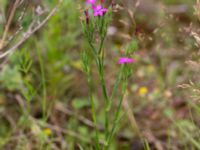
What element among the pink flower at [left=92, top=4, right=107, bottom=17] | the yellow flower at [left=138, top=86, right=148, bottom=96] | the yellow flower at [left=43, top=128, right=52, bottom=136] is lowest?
the yellow flower at [left=138, top=86, right=148, bottom=96]

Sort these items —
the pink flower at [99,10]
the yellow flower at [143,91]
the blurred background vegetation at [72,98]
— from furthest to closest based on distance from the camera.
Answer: the yellow flower at [143,91] < the blurred background vegetation at [72,98] < the pink flower at [99,10]

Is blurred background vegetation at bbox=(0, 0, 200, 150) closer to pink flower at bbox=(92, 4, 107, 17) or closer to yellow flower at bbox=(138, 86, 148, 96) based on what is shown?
yellow flower at bbox=(138, 86, 148, 96)

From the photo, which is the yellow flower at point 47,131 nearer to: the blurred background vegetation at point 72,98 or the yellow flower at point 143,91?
the blurred background vegetation at point 72,98

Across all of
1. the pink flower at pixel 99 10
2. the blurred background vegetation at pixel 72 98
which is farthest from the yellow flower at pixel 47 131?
the pink flower at pixel 99 10

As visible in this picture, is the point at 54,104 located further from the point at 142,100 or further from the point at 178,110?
the point at 178,110

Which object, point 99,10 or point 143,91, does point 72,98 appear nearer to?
point 143,91

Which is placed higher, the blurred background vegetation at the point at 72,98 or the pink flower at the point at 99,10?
the pink flower at the point at 99,10

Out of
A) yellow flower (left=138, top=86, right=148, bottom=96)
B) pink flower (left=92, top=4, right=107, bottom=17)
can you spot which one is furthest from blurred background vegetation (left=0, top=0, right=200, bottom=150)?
pink flower (left=92, top=4, right=107, bottom=17)

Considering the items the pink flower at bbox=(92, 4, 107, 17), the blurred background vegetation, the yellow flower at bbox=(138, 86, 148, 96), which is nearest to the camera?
the pink flower at bbox=(92, 4, 107, 17)

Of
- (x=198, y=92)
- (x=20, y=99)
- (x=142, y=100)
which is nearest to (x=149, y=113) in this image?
(x=142, y=100)

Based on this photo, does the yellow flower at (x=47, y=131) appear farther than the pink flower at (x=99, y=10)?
Yes

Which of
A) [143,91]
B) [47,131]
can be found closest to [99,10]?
[47,131]
